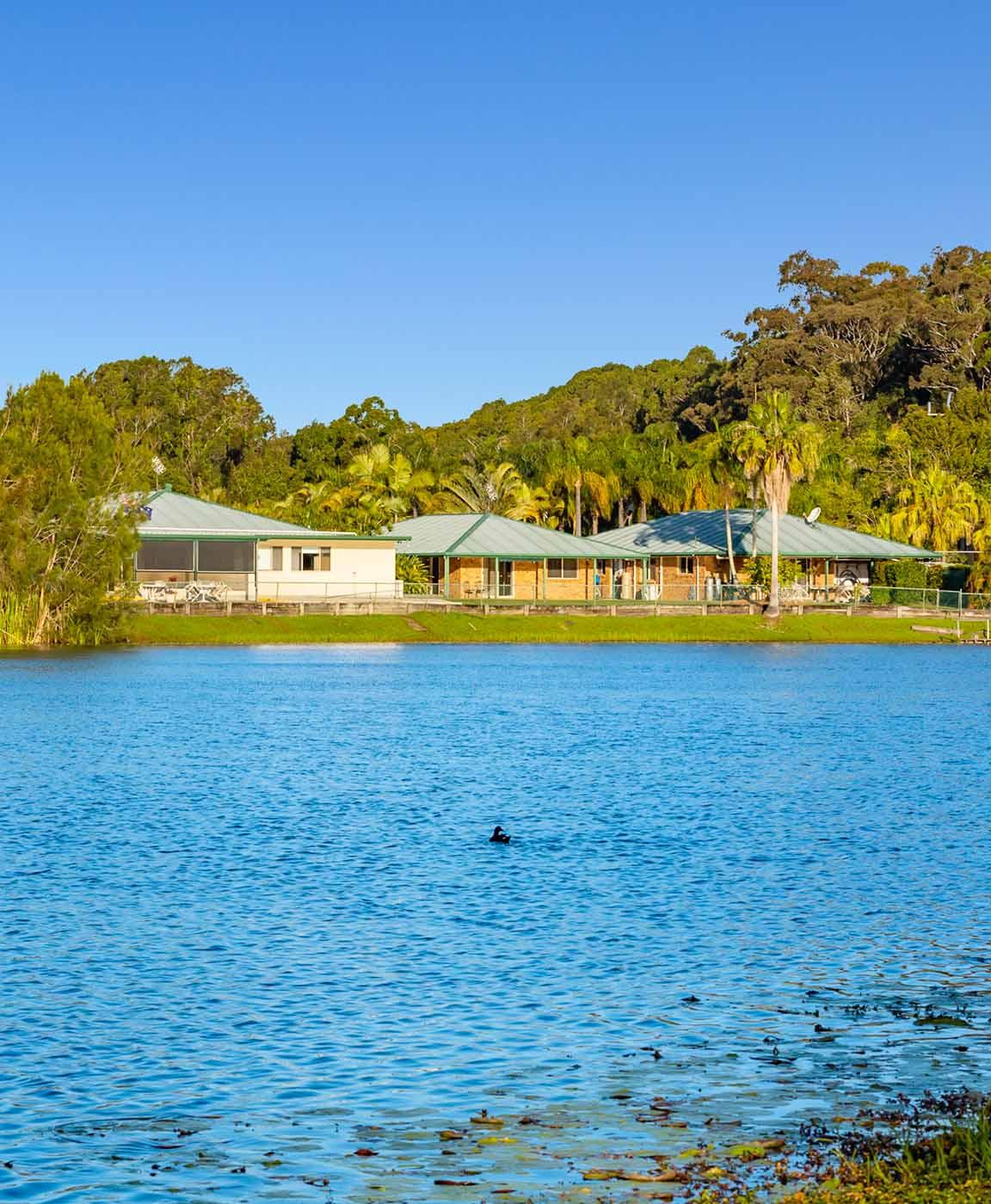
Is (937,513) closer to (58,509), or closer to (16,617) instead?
(58,509)

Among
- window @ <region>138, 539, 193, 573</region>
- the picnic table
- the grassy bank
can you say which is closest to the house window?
the grassy bank

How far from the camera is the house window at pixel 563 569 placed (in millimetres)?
97625

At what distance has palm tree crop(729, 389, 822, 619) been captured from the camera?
281ft

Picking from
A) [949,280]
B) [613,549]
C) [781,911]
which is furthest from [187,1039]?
[949,280]

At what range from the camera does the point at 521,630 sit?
3204 inches

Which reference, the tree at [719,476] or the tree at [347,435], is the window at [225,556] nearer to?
the tree at [719,476]

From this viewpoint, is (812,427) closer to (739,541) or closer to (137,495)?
(739,541)

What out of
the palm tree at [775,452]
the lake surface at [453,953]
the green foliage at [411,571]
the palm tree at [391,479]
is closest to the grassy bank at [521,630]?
the palm tree at [775,452]

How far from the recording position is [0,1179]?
957cm

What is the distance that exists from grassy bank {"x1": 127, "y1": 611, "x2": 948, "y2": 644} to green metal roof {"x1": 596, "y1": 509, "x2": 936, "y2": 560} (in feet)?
27.0

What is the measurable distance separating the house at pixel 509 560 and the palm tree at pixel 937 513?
17681mm

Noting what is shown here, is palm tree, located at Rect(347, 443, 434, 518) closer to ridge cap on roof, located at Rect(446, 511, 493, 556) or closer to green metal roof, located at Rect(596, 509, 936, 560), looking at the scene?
ridge cap on roof, located at Rect(446, 511, 493, 556)

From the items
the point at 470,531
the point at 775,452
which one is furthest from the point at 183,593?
the point at 775,452

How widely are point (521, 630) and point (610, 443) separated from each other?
41.3 m
